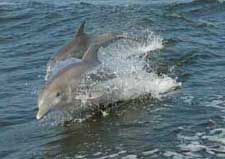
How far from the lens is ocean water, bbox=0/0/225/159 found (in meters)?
10.8

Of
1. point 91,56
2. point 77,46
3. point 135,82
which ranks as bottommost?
point 135,82

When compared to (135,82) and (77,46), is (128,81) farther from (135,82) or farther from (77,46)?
(77,46)

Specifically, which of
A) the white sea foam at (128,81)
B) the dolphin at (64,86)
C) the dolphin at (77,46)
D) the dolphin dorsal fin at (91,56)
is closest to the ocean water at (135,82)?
the white sea foam at (128,81)

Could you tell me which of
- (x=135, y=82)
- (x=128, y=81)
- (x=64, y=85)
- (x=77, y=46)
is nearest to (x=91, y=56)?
(x=64, y=85)

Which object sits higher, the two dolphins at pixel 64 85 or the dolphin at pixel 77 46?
the dolphin at pixel 77 46

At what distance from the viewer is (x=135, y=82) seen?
45.2 feet

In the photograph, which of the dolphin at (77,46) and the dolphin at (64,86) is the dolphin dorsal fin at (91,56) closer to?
the dolphin at (64,86)

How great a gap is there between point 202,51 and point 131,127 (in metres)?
5.91

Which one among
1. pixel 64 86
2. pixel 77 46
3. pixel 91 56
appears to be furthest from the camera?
pixel 77 46

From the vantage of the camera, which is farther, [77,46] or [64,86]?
[77,46]

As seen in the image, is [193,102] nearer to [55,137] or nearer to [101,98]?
[101,98]

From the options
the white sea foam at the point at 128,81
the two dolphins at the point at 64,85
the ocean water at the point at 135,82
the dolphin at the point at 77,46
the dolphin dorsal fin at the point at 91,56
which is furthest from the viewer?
the dolphin at the point at 77,46

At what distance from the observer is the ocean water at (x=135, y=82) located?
10.8 meters

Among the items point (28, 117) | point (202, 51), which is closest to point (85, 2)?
point (202, 51)
